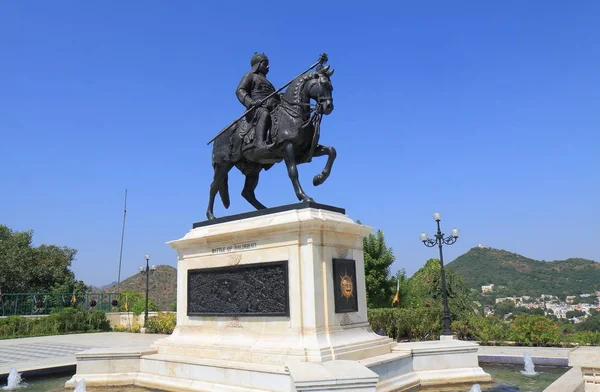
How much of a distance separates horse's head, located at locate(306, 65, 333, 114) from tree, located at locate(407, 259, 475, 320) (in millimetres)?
16229

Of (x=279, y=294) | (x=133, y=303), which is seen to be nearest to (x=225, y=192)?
(x=279, y=294)

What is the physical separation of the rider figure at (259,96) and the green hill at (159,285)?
2156 inches

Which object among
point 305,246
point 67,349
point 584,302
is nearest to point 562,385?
point 305,246

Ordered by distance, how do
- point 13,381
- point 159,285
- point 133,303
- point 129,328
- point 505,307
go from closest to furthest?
point 13,381 < point 129,328 < point 133,303 < point 505,307 < point 159,285

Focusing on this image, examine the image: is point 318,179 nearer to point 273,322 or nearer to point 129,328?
point 273,322

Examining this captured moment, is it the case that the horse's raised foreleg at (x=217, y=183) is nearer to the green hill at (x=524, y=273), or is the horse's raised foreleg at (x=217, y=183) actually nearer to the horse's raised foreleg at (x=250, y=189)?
→ the horse's raised foreleg at (x=250, y=189)

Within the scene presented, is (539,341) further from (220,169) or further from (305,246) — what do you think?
(220,169)

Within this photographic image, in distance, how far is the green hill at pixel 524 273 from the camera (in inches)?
2149

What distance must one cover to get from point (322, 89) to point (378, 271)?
1888 cm

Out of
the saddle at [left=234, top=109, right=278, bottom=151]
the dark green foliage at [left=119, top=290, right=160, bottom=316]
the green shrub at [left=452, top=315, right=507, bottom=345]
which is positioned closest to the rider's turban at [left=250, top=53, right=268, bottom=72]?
the saddle at [left=234, top=109, right=278, bottom=151]

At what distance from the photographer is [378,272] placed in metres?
26.1

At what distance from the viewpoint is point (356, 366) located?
6102mm

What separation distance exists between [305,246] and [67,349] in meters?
14.2

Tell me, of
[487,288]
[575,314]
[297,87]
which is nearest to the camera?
[297,87]
